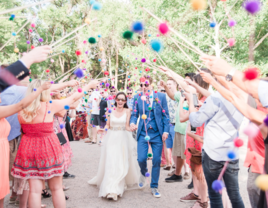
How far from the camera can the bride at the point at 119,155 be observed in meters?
4.02

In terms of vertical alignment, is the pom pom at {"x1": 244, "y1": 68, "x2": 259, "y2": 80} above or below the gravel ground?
above

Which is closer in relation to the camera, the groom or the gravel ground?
the gravel ground

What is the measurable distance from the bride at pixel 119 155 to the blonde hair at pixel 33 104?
1905mm

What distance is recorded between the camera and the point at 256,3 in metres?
1.16

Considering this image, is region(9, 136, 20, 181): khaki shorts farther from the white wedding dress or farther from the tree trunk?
the tree trunk

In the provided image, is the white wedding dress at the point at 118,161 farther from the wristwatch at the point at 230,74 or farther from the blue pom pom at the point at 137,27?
the blue pom pom at the point at 137,27

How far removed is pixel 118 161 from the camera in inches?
163

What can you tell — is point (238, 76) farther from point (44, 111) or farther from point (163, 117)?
point (163, 117)

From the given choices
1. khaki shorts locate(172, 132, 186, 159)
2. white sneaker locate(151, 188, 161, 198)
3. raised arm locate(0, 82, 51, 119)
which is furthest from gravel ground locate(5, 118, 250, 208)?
raised arm locate(0, 82, 51, 119)

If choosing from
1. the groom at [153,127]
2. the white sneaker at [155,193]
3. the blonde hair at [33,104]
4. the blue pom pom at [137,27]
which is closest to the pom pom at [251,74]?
the blue pom pom at [137,27]

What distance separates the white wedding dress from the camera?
13.1 feet

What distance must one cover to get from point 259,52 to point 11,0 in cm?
1758

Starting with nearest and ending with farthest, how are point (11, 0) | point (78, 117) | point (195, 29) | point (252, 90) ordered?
point (252, 90) → point (78, 117) → point (195, 29) → point (11, 0)

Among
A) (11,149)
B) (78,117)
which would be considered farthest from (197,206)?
(78,117)
